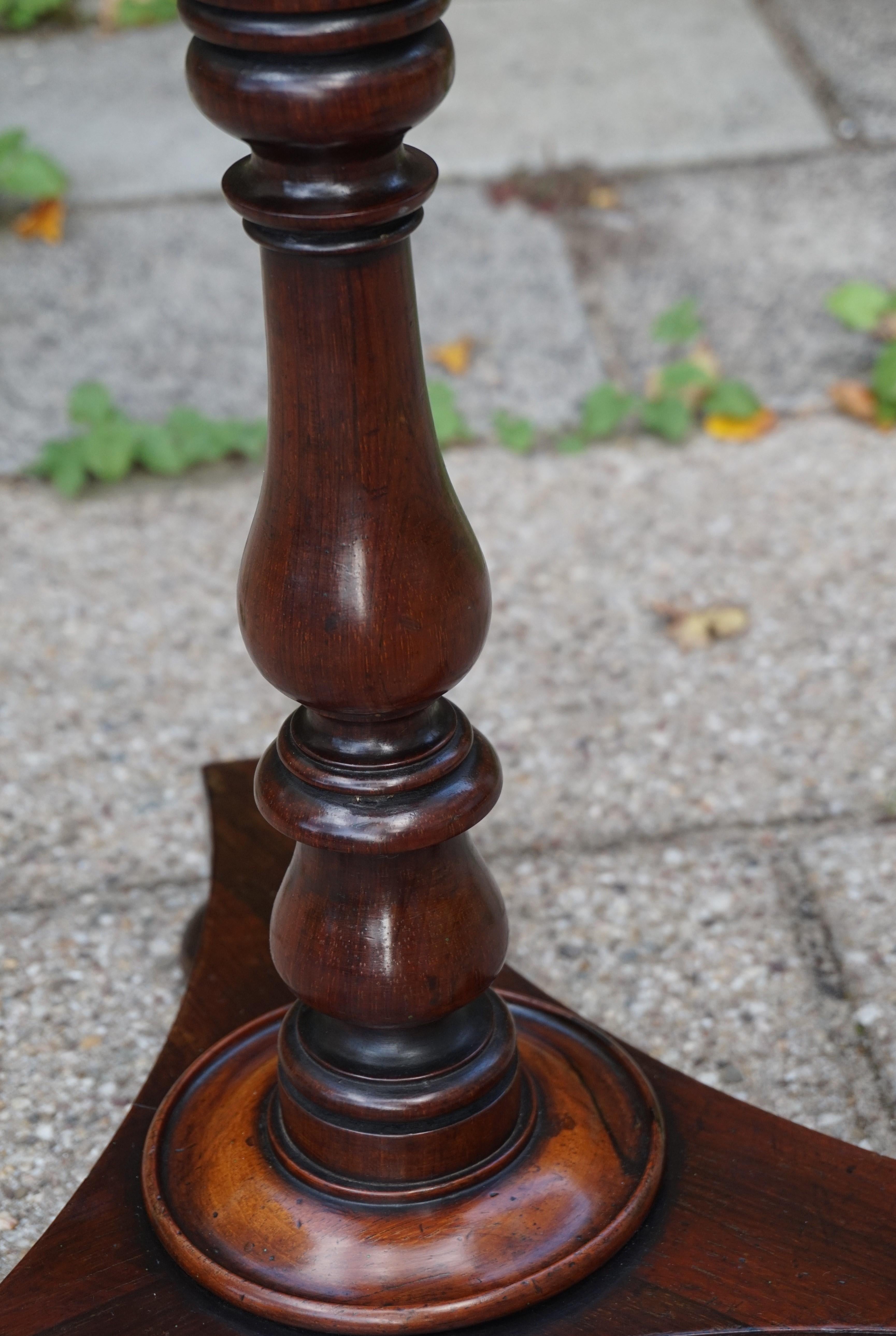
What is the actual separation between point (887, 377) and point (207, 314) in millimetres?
1052

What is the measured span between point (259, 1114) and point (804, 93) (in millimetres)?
2426

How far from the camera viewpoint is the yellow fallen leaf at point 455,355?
2.33m

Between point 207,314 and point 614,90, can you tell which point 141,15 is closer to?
point 614,90

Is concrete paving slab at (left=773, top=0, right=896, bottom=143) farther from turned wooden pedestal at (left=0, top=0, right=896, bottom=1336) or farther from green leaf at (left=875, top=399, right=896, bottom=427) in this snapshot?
turned wooden pedestal at (left=0, top=0, right=896, bottom=1336)

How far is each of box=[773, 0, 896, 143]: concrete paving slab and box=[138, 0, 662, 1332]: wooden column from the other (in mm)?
2209

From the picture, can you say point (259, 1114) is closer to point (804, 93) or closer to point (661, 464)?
point (661, 464)

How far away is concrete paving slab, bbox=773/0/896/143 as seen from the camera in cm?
279

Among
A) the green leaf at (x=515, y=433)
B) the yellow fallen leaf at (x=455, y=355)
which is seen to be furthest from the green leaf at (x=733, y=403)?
the yellow fallen leaf at (x=455, y=355)

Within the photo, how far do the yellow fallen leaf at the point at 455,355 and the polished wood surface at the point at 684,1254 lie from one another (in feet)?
4.67

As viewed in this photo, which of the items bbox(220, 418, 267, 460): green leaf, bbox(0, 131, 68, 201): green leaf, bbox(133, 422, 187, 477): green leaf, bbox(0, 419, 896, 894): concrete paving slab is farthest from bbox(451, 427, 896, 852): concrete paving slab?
bbox(0, 131, 68, 201): green leaf

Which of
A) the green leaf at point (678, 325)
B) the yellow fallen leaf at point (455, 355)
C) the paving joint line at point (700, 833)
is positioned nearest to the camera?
the paving joint line at point (700, 833)

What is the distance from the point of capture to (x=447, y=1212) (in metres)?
0.97

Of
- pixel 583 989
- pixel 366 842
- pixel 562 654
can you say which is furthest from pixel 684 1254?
pixel 562 654

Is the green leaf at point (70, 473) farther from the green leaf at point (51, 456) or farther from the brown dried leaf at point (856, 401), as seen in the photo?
the brown dried leaf at point (856, 401)
